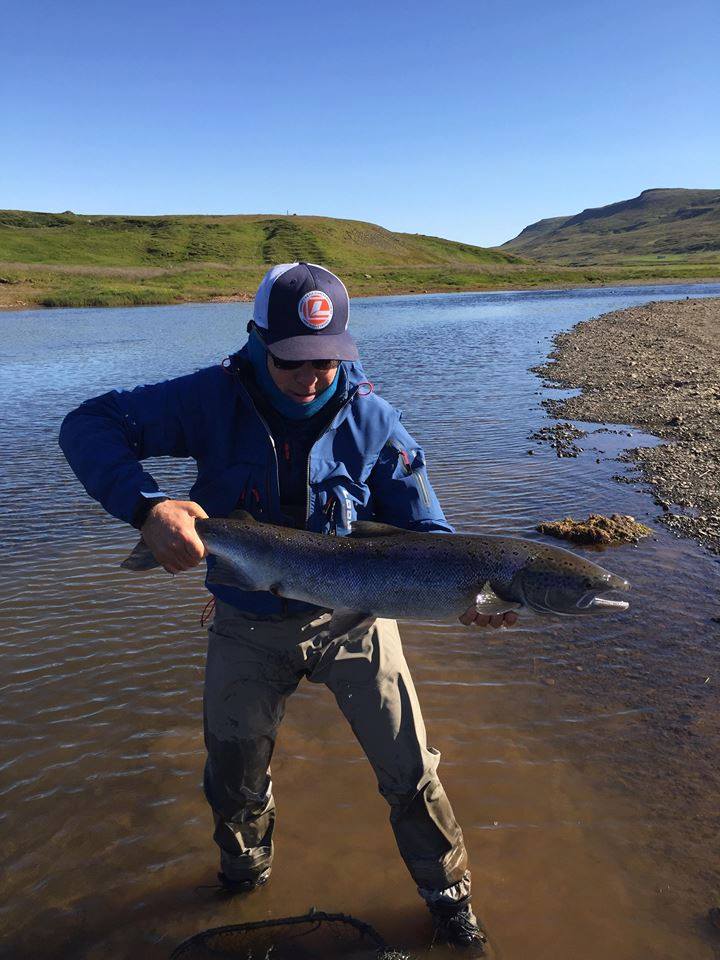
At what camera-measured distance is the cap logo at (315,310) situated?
3.33 meters

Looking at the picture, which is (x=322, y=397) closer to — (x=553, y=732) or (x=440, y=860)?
(x=440, y=860)

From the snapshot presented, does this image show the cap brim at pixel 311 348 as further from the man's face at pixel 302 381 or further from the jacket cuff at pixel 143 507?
the jacket cuff at pixel 143 507

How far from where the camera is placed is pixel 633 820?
466 cm

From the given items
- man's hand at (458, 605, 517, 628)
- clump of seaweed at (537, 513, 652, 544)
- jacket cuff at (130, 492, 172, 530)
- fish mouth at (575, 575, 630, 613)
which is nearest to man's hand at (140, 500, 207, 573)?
jacket cuff at (130, 492, 172, 530)

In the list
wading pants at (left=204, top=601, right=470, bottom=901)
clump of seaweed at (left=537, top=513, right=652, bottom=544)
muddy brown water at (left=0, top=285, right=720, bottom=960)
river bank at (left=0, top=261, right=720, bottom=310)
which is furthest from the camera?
river bank at (left=0, top=261, right=720, bottom=310)

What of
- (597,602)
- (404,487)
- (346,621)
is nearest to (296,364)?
(404,487)

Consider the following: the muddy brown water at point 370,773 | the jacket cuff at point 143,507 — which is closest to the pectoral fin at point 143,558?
the jacket cuff at point 143,507

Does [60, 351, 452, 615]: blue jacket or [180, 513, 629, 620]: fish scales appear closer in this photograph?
[180, 513, 629, 620]: fish scales

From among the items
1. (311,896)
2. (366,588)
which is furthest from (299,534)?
(311,896)

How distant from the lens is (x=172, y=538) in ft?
10.2

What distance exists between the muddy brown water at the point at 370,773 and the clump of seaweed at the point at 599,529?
234 millimetres

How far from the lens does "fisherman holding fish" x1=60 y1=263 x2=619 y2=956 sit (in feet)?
11.0

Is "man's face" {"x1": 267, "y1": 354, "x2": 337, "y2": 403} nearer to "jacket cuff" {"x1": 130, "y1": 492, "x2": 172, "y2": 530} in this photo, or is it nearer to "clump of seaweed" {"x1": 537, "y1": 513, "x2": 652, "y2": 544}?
"jacket cuff" {"x1": 130, "y1": 492, "x2": 172, "y2": 530}

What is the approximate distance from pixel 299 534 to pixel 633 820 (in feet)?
10.4
